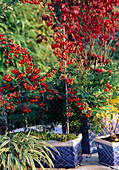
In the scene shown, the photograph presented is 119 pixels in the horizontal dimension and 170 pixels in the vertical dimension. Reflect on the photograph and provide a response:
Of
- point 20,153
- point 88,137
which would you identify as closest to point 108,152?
point 88,137

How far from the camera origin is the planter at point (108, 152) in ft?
9.20

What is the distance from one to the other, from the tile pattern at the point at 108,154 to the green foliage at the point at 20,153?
0.74m

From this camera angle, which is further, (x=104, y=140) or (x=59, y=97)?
(x=59, y=97)

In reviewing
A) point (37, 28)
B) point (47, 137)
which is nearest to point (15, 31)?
point (37, 28)

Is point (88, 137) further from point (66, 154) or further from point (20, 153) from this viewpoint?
point (20, 153)

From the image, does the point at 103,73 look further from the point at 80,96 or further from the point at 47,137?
the point at 47,137

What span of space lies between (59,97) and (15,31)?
10.1 ft

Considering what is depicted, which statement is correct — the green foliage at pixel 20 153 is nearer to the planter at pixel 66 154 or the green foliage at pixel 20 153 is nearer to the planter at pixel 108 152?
the planter at pixel 66 154

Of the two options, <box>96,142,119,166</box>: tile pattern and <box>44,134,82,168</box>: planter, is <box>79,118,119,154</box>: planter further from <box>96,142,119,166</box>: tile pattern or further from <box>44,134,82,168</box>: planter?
<box>44,134,82,168</box>: planter

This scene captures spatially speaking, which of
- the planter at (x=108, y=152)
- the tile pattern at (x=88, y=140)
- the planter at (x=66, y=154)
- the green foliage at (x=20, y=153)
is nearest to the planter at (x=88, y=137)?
the tile pattern at (x=88, y=140)

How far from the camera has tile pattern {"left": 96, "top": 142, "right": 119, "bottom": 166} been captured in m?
2.81

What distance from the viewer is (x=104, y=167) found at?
282cm

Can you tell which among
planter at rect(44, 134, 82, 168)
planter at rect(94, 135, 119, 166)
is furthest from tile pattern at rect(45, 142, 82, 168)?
planter at rect(94, 135, 119, 166)

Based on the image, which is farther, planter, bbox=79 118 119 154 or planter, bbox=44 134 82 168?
planter, bbox=79 118 119 154
